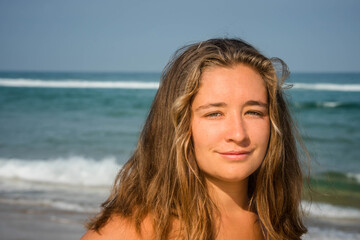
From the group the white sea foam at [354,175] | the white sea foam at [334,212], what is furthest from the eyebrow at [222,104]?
the white sea foam at [354,175]

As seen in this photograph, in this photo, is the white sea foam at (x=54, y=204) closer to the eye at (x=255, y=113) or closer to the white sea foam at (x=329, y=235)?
the white sea foam at (x=329, y=235)

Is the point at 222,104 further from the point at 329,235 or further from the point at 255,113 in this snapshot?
the point at 329,235

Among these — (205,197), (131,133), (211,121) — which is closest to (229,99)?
(211,121)

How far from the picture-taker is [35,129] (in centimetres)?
1234

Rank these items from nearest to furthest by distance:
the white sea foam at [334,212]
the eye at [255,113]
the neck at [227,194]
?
1. the eye at [255,113]
2. the neck at [227,194]
3. the white sea foam at [334,212]

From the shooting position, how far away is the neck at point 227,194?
2.41 m

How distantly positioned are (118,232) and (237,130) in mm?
812

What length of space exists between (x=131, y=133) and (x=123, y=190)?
986 cm

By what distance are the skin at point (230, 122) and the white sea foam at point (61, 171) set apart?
16.5 feet

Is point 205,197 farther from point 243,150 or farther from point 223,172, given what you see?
point 243,150

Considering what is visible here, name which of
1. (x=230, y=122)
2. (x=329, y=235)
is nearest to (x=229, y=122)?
(x=230, y=122)

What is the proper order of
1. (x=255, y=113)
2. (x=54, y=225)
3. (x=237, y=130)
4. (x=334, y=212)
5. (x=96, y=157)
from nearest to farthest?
(x=237, y=130)
(x=255, y=113)
(x=54, y=225)
(x=334, y=212)
(x=96, y=157)

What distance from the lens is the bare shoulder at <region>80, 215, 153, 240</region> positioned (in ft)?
Result: 7.04

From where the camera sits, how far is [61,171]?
24.7 feet
